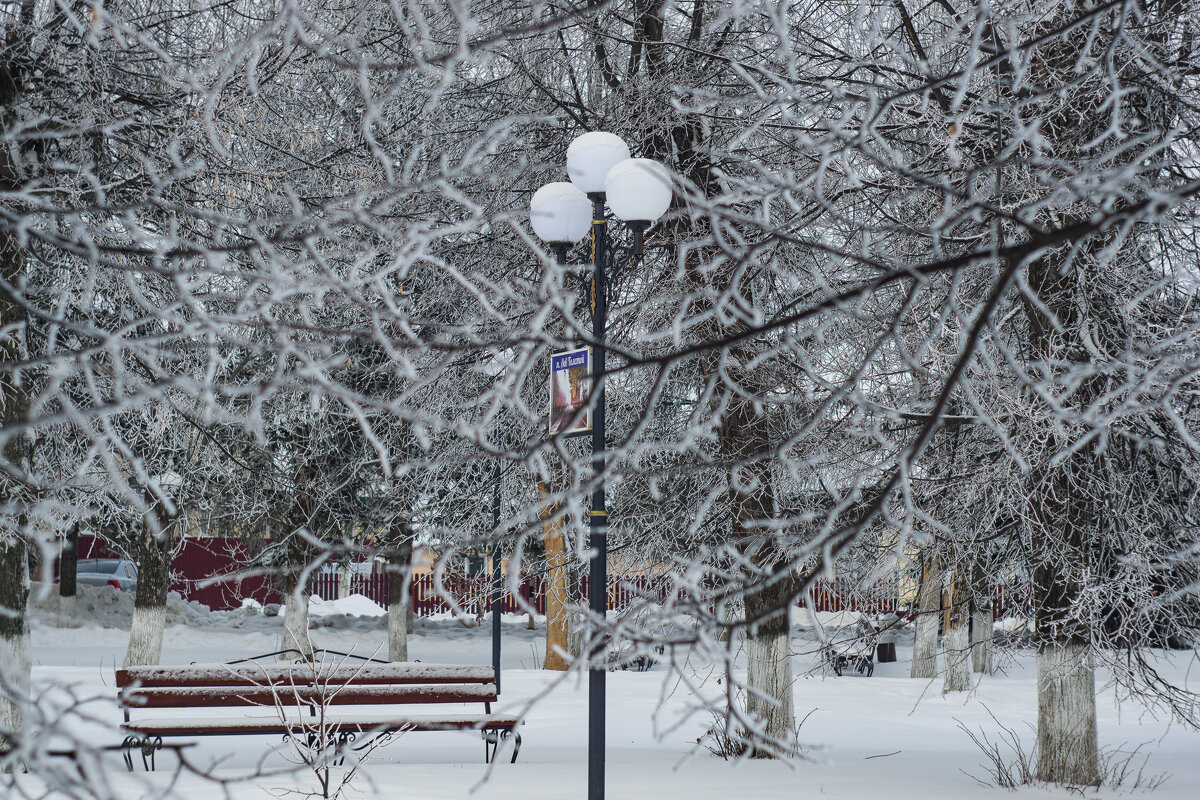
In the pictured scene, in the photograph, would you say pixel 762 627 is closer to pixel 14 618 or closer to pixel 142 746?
pixel 14 618

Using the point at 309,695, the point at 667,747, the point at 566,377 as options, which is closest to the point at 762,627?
the point at 667,747

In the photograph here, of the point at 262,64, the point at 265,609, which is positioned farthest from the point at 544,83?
the point at 265,609

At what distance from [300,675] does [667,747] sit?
3420 mm

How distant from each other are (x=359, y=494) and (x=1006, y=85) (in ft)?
42.5

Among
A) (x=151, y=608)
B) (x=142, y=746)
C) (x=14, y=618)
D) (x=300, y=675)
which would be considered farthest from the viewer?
(x=151, y=608)

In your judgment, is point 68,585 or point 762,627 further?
point 68,585

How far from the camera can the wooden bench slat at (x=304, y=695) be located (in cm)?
852

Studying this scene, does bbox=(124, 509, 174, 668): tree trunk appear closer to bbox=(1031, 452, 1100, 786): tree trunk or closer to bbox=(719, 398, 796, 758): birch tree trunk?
bbox=(719, 398, 796, 758): birch tree trunk

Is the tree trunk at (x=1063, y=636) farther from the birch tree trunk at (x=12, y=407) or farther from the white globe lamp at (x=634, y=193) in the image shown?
the birch tree trunk at (x=12, y=407)

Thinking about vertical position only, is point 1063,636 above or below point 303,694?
above

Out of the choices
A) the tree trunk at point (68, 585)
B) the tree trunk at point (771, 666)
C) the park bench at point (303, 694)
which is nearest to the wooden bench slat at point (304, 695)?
the park bench at point (303, 694)

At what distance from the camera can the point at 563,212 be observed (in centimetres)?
636

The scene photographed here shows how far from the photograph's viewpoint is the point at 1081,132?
626 centimetres

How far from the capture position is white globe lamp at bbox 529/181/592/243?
6289 mm
